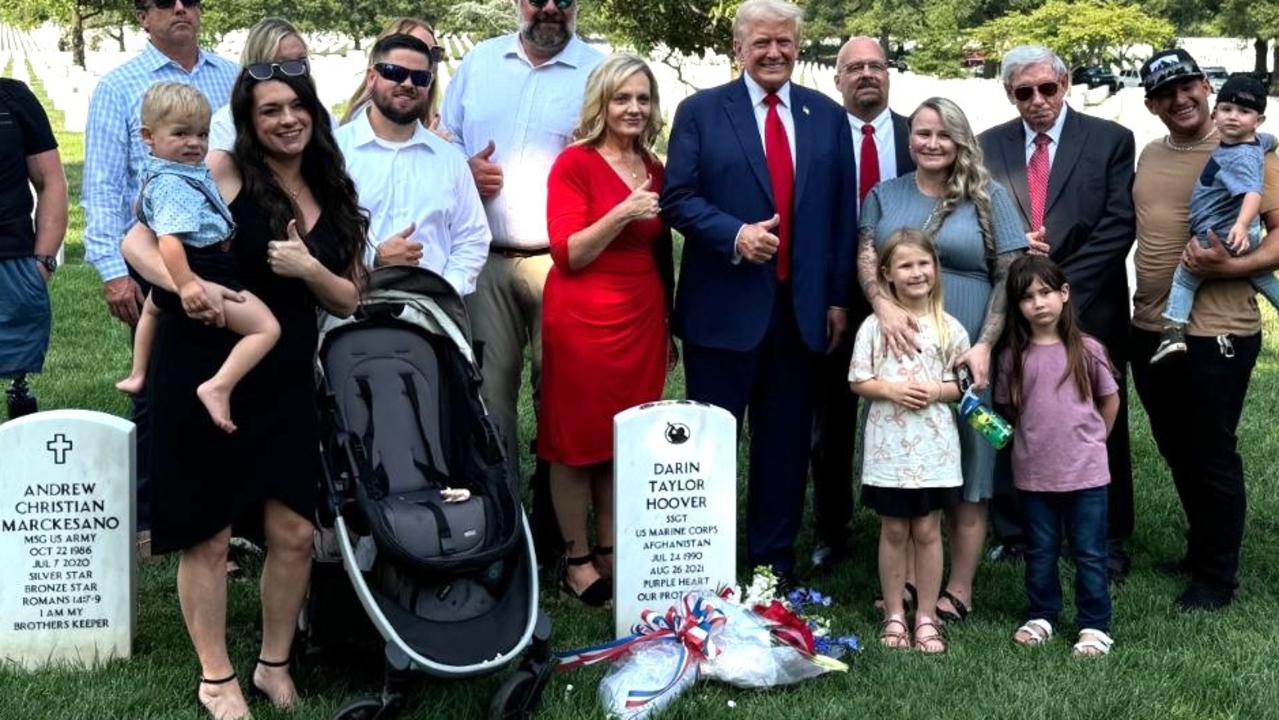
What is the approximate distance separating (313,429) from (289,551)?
42 centimetres

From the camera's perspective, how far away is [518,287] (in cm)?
672

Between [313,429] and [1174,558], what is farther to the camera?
[1174,558]

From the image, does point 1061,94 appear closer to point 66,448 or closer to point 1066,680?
point 1066,680

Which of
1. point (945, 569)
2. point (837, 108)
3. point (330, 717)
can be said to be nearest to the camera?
point (330, 717)

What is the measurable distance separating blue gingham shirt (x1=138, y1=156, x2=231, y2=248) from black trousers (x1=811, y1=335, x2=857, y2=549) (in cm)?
321

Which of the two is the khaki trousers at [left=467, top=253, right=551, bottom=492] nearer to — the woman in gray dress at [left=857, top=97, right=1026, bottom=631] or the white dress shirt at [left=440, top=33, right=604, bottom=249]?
the white dress shirt at [left=440, top=33, right=604, bottom=249]

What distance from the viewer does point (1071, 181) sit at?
21.4ft

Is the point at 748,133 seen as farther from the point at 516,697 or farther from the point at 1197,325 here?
the point at 516,697

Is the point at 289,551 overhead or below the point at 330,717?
overhead

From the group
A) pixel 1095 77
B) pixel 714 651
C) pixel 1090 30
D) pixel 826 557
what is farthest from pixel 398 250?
pixel 1090 30

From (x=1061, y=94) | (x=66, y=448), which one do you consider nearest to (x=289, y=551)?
(x=66, y=448)

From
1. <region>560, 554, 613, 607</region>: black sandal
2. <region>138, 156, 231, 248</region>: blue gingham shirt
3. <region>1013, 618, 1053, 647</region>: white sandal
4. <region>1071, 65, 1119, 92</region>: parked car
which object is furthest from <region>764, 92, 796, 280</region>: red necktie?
<region>1071, 65, 1119, 92</region>: parked car

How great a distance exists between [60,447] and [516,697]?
6.42ft

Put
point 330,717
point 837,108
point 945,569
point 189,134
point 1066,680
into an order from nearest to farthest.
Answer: point 189,134, point 330,717, point 1066,680, point 837,108, point 945,569
